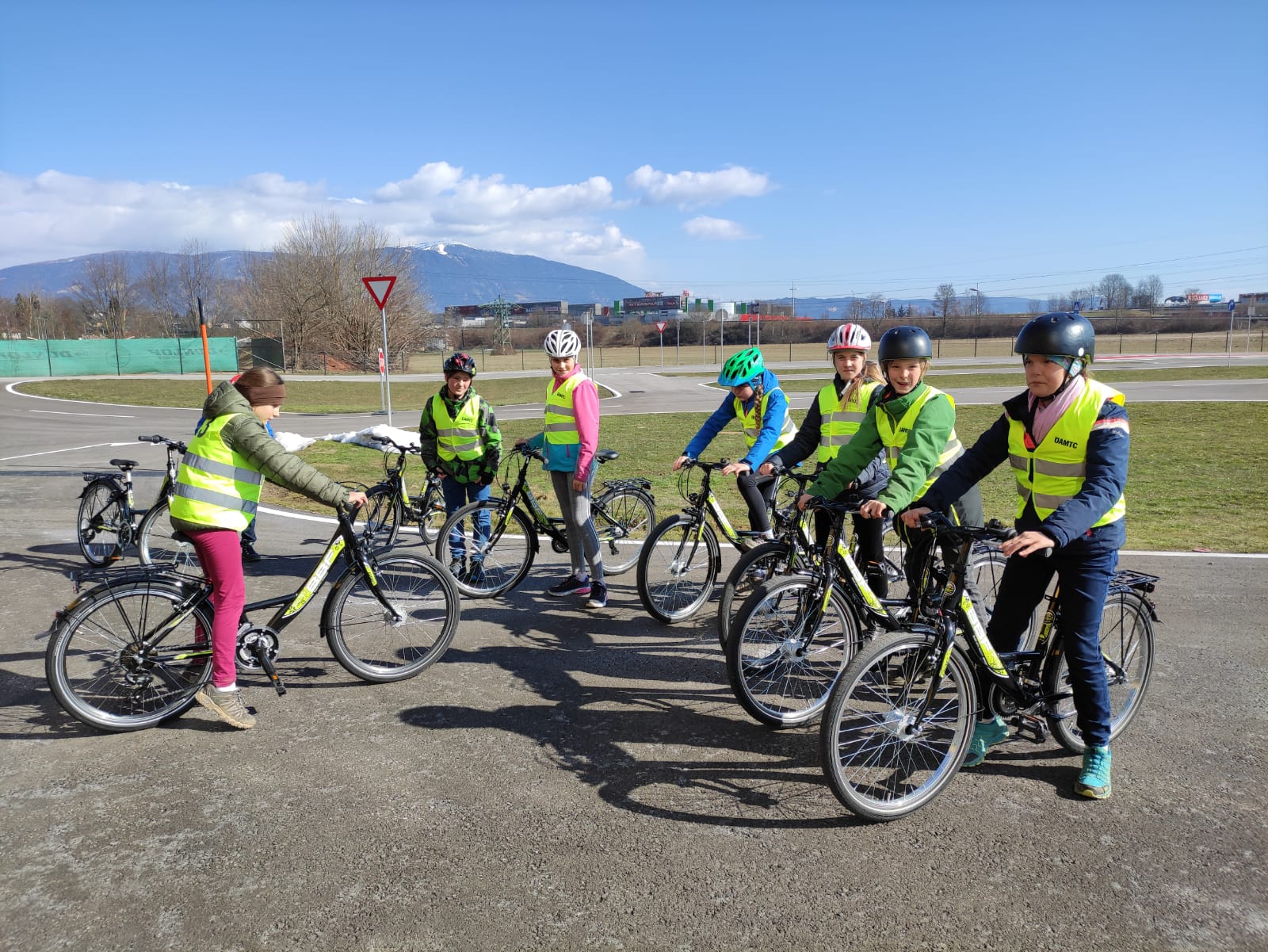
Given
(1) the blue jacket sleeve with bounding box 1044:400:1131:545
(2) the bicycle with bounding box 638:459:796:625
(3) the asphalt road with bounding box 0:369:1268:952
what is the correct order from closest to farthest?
(3) the asphalt road with bounding box 0:369:1268:952 → (1) the blue jacket sleeve with bounding box 1044:400:1131:545 → (2) the bicycle with bounding box 638:459:796:625

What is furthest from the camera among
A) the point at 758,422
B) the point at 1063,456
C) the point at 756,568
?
the point at 758,422

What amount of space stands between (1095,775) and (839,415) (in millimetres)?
2668

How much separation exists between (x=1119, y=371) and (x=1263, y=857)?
41365mm

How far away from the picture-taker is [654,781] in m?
4.07

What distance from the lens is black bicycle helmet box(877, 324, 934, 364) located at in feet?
16.0

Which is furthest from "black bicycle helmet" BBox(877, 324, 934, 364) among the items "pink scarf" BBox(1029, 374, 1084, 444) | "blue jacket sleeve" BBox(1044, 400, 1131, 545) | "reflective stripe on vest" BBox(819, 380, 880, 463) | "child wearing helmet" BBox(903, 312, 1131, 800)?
"blue jacket sleeve" BBox(1044, 400, 1131, 545)

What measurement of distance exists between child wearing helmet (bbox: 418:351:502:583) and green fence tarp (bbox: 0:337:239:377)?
47482 mm

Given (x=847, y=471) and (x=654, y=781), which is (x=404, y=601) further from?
(x=847, y=471)

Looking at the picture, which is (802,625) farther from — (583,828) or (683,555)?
(683,555)

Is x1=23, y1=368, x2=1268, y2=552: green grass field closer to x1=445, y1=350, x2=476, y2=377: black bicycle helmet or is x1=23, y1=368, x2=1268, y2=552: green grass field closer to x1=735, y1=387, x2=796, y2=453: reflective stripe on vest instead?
x1=735, y1=387, x2=796, y2=453: reflective stripe on vest

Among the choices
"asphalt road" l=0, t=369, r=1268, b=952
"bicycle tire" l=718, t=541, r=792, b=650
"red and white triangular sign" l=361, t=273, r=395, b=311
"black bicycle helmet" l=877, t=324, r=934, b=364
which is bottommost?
"asphalt road" l=0, t=369, r=1268, b=952

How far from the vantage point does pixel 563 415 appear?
6586mm

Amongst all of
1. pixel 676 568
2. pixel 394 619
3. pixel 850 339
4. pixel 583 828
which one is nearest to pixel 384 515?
pixel 394 619

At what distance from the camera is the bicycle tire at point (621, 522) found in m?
7.47
